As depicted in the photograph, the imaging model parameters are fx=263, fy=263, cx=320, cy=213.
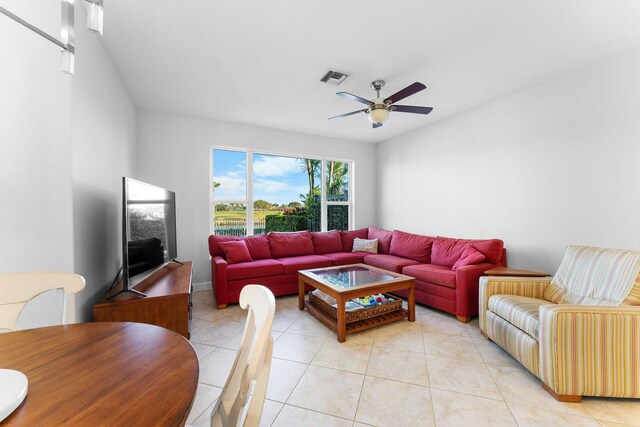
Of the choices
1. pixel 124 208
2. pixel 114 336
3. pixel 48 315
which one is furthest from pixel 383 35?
pixel 48 315

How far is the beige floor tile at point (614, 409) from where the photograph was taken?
1500 millimetres

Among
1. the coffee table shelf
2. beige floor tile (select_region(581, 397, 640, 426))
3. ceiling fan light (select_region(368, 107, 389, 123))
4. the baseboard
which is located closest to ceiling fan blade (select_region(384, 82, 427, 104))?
ceiling fan light (select_region(368, 107, 389, 123))

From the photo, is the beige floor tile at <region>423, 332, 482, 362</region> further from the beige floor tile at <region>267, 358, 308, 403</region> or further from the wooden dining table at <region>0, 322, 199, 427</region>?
the wooden dining table at <region>0, 322, 199, 427</region>

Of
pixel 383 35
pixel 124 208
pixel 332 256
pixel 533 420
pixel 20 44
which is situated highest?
pixel 383 35

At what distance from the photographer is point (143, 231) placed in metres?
2.20

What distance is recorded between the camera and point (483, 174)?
351cm

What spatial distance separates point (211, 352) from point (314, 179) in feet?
11.4

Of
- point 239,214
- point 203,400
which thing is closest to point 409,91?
point 203,400

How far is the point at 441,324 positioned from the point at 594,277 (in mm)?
1300

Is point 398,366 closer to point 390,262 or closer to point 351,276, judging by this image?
point 351,276

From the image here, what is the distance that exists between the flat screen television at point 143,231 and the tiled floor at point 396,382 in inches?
31.9

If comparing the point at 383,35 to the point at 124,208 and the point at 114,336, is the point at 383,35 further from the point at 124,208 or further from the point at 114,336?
the point at 114,336

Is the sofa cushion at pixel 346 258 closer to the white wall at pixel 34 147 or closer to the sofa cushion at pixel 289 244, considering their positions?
the sofa cushion at pixel 289 244

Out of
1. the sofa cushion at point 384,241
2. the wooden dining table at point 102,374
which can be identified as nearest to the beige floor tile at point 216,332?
the wooden dining table at point 102,374
